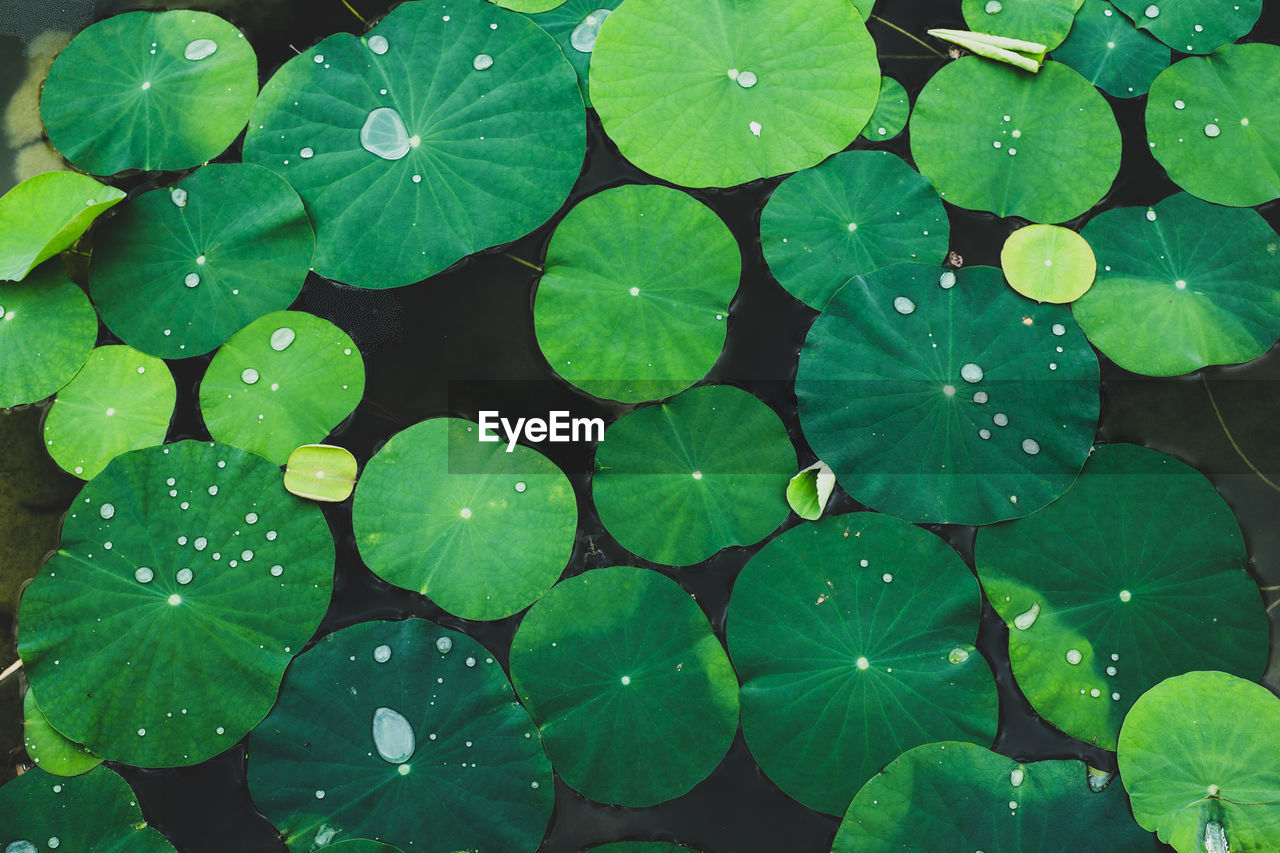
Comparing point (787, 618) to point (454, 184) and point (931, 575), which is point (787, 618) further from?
point (454, 184)

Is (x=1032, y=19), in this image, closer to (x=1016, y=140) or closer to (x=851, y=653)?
(x=1016, y=140)

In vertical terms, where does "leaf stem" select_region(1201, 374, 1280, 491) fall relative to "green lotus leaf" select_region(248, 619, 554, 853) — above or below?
above

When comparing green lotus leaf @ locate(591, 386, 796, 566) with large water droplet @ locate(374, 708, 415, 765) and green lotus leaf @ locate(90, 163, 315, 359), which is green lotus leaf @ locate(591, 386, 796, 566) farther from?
green lotus leaf @ locate(90, 163, 315, 359)

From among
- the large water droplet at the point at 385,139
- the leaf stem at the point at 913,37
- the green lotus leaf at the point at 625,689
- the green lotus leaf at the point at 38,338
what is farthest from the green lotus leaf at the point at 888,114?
the green lotus leaf at the point at 38,338

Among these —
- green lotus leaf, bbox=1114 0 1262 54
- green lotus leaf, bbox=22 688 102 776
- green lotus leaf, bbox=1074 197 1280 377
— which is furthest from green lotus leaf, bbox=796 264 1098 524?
green lotus leaf, bbox=22 688 102 776

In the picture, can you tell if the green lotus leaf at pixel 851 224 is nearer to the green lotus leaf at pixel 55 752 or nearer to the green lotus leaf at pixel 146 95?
the green lotus leaf at pixel 146 95
